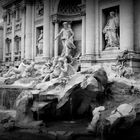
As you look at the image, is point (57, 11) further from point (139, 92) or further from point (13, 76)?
point (139, 92)

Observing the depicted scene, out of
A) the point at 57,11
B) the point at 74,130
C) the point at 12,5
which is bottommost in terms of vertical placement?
the point at 74,130

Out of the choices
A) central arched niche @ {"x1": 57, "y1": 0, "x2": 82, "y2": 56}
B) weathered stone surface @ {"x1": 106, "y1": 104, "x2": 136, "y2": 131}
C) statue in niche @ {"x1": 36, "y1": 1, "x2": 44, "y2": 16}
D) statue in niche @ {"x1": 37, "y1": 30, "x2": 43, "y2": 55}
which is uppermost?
statue in niche @ {"x1": 36, "y1": 1, "x2": 44, "y2": 16}

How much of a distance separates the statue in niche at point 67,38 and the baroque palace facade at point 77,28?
92cm

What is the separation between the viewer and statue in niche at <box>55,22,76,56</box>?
17297 millimetres

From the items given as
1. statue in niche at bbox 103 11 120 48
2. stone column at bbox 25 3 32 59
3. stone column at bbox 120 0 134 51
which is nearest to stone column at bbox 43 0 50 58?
stone column at bbox 25 3 32 59

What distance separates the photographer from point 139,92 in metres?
10.9

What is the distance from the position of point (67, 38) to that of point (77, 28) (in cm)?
176

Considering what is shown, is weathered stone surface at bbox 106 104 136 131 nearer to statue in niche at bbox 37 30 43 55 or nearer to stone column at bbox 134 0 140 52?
stone column at bbox 134 0 140 52

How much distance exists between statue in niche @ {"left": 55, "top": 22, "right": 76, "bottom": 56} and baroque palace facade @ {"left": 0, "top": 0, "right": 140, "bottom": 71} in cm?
92

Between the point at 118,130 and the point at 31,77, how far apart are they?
30.0 ft

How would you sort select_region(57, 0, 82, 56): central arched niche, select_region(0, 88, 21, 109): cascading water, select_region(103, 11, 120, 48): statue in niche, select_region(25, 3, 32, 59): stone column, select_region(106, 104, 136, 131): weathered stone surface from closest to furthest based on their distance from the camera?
select_region(106, 104, 136, 131): weathered stone surface < select_region(0, 88, 21, 109): cascading water < select_region(103, 11, 120, 48): statue in niche < select_region(57, 0, 82, 56): central arched niche < select_region(25, 3, 32, 59): stone column

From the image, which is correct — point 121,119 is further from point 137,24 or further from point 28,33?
point 28,33

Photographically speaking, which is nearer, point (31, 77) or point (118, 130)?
point (118, 130)

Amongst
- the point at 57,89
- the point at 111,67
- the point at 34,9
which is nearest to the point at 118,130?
the point at 57,89
